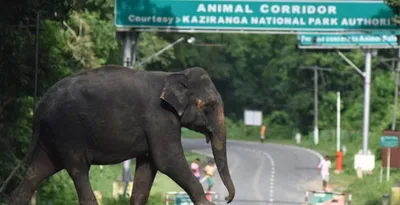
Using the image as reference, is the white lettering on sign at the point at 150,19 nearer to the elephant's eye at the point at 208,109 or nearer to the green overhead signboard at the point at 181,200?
the green overhead signboard at the point at 181,200

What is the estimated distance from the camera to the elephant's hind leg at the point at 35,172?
1709 cm

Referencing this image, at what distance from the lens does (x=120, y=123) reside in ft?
55.3

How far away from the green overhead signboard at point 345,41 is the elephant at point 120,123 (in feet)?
86.8

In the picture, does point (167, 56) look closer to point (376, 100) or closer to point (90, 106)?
point (376, 100)

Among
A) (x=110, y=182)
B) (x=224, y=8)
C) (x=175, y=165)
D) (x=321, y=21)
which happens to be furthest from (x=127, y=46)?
(x=175, y=165)

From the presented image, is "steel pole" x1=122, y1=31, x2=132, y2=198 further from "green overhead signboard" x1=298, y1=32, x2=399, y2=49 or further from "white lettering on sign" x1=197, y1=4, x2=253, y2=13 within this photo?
"green overhead signboard" x1=298, y1=32, x2=399, y2=49

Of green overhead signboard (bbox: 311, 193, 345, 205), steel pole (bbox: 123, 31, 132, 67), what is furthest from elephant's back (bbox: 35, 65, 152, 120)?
steel pole (bbox: 123, 31, 132, 67)

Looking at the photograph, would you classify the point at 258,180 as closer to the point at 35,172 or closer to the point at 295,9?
the point at 295,9

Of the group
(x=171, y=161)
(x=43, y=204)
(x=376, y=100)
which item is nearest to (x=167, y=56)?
(x=376, y=100)

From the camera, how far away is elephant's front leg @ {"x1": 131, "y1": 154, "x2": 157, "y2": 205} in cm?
1759

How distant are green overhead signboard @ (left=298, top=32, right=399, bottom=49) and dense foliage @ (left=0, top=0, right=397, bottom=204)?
3.68m

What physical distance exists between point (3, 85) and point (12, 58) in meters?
0.79

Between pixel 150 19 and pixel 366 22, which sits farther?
pixel 366 22

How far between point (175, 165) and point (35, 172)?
6.26 ft
